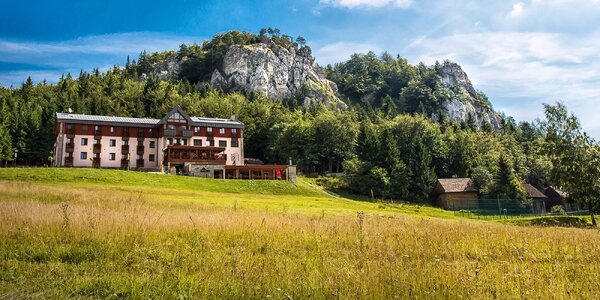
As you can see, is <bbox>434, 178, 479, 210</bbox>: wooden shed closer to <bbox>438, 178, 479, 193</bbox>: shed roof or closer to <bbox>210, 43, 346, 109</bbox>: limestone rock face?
<bbox>438, 178, 479, 193</bbox>: shed roof

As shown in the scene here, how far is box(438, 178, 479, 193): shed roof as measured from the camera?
260 ft

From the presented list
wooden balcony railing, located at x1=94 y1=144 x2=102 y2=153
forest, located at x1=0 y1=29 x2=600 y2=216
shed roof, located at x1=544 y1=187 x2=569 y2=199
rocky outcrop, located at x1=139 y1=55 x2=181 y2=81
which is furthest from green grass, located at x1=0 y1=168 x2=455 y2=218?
rocky outcrop, located at x1=139 y1=55 x2=181 y2=81

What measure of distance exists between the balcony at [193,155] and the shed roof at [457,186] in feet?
141

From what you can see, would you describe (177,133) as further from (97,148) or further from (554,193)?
(554,193)

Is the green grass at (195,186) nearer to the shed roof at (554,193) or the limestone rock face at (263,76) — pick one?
the shed roof at (554,193)

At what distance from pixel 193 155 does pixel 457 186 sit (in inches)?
2017

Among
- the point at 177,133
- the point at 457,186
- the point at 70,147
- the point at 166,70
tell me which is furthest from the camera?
the point at 166,70

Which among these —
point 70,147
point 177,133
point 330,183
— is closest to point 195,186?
point 330,183

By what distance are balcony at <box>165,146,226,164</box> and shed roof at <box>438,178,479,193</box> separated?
1689 inches

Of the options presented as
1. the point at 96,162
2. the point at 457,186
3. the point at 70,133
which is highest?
the point at 70,133

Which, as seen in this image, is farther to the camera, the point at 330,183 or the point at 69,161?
the point at 330,183

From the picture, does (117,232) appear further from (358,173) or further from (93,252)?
(358,173)

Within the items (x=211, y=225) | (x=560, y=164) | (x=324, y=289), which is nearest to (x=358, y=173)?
(x=560, y=164)

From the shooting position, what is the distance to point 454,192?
78875 mm
